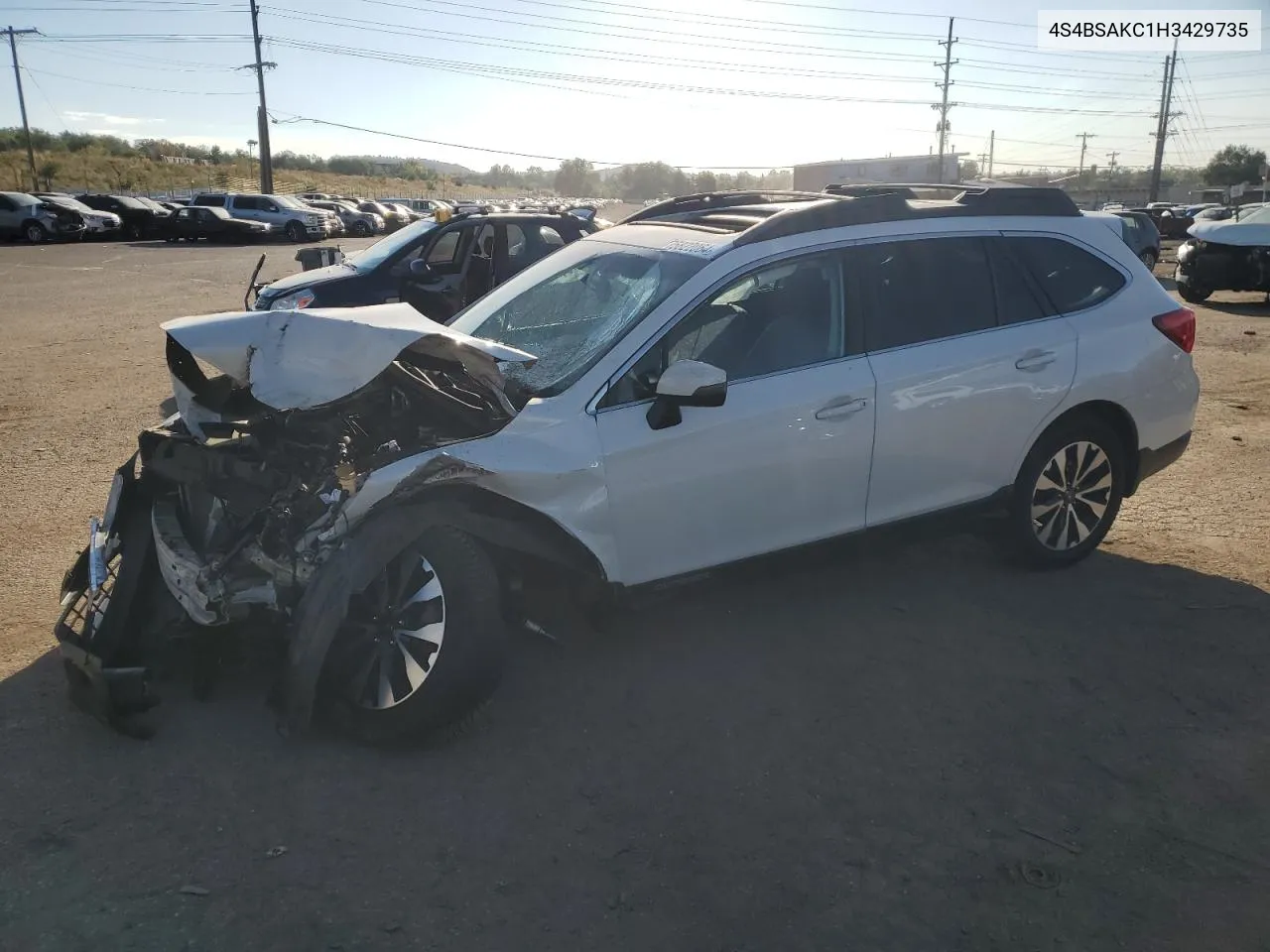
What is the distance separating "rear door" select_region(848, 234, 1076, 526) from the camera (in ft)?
14.9

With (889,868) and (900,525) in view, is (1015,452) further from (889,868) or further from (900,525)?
(889,868)

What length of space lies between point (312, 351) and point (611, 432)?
1144 millimetres

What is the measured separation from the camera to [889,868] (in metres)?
3.07

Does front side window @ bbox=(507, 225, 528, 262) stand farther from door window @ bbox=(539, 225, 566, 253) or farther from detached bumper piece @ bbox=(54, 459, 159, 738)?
detached bumper piece @ bbox=(54, 459, 159, 738)

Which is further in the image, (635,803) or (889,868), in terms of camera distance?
(635,803)

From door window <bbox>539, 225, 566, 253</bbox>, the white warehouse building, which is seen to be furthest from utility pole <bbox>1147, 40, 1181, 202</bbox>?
door window <bbox>539, 225, 566, 253</bbox>

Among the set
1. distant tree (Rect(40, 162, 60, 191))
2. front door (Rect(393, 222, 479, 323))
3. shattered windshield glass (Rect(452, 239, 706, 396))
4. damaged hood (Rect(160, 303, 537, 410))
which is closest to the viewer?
damaged hood (Rect(160, 303, 537, 410))

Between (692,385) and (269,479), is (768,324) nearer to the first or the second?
(692,385)

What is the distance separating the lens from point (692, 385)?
374 centimetres

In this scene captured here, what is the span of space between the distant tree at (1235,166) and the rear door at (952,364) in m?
102

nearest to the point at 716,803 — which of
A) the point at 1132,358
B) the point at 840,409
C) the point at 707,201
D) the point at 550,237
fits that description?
the point at 840,409

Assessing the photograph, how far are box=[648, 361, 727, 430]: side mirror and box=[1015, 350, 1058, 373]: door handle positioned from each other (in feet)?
5.71

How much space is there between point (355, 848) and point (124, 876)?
652 mm

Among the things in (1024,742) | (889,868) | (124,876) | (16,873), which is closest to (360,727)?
(124,876)
